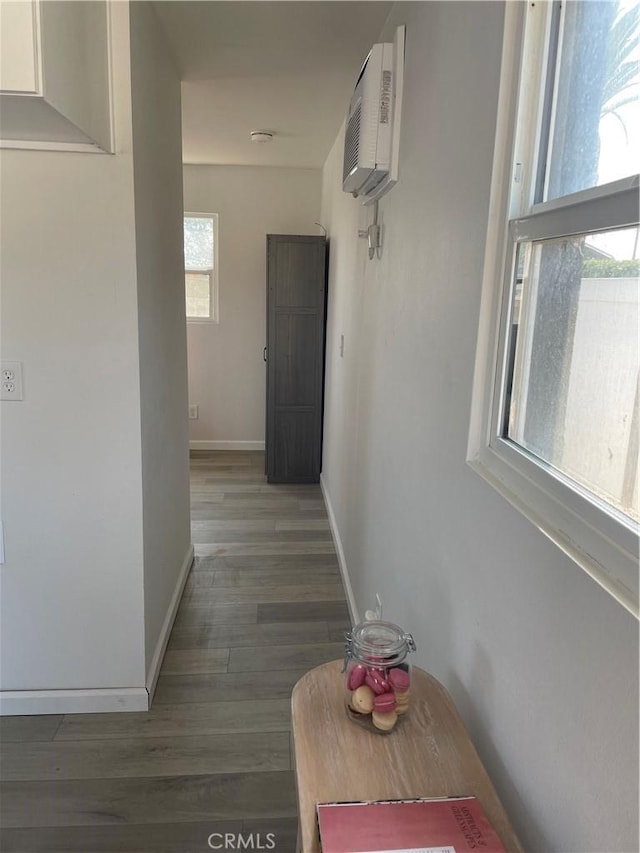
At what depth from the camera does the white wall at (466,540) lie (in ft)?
2.19

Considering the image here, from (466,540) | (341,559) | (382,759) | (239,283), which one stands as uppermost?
(239,283)

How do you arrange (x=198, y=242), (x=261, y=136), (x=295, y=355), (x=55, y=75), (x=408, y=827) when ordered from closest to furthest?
(x=408, y=827) < (x=55, y=75) < (x=261, y=136) < (x=295, y=355) < (x=198, y=242)

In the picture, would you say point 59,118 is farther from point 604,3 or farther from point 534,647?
point 534,647

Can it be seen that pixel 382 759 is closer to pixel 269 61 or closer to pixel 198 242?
pixel 269 61

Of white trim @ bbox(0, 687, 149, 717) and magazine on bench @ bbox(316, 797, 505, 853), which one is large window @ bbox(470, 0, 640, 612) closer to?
magazine on bench @ bbox(316, 797, 505, 853)

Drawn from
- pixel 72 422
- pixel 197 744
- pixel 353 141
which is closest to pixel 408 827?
pixel 197 744

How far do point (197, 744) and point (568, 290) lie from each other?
185 cm

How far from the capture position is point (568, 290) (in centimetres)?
86

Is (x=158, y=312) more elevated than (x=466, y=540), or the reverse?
(x=158, y=312)

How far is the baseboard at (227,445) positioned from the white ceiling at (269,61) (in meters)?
2.67

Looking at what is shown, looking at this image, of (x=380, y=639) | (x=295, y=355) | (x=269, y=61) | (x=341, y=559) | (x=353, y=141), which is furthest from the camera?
(x=295, y=355)

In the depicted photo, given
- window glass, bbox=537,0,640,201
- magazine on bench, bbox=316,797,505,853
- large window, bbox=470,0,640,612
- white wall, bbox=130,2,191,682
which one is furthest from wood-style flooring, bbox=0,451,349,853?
window glass, bbox=537,0,640,201

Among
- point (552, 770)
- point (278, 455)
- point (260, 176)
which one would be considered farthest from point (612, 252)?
point (260, 176)

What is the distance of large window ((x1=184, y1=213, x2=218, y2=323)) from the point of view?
5.16 meters
